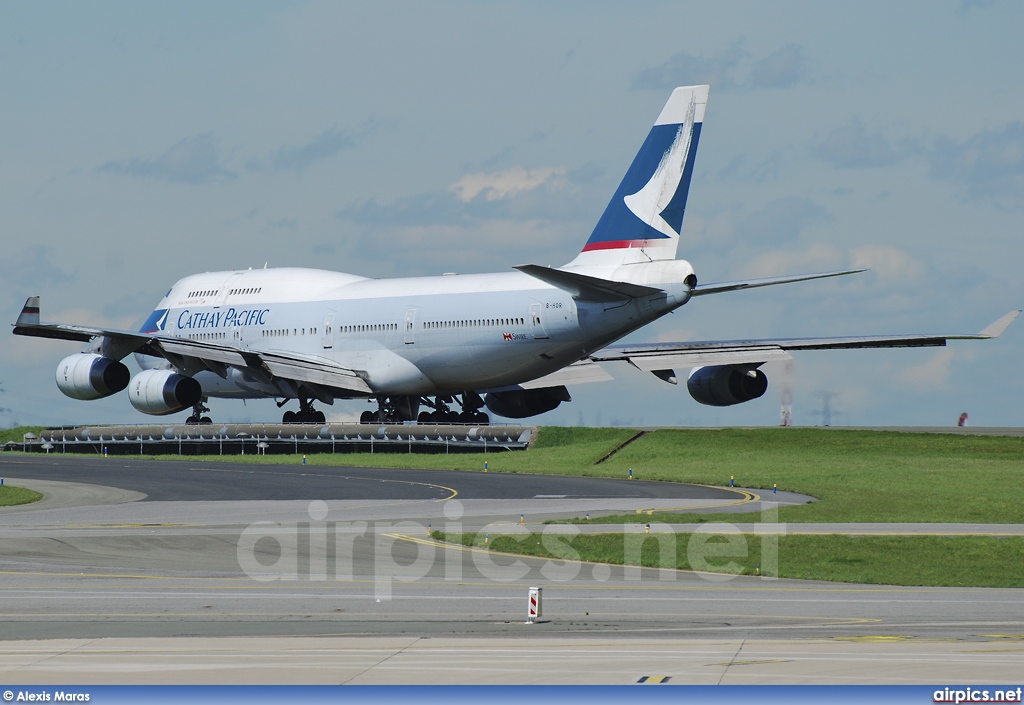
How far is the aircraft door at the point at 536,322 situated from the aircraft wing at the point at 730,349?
6.16 metres

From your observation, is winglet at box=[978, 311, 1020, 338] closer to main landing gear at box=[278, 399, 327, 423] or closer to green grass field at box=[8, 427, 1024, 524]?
green grass field at box=[8, 427, 1024, 524]

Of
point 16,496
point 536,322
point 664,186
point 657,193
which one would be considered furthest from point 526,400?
point 16,496

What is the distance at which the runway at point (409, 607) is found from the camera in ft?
40.7

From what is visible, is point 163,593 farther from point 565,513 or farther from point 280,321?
point 280,321

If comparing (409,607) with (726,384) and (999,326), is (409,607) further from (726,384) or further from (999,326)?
(726,384)

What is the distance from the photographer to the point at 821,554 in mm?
22969

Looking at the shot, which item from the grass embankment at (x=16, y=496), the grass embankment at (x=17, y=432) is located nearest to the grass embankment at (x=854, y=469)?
the grass embankment at (x=16, y=496)

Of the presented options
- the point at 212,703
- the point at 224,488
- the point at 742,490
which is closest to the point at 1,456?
the point at 224,488

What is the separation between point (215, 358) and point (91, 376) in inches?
186

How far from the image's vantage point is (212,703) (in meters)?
9.94

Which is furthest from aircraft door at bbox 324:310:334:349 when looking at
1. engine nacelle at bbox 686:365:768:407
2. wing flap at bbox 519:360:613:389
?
engine nacelle at bbox 686:365:768:407

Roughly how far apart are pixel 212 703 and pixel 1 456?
47.8m

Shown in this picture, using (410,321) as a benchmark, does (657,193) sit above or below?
above

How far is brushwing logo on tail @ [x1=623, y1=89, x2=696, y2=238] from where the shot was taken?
44.8m
